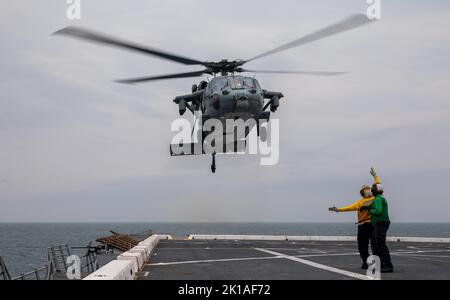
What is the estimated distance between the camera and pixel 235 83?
2509 centimetres

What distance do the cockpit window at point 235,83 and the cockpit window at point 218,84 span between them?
29 centimetres

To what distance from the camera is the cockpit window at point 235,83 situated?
81.7ft

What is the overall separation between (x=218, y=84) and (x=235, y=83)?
2.99ft

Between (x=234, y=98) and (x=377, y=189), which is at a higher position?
(x=234, y=98)

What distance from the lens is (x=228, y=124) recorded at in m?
26.1

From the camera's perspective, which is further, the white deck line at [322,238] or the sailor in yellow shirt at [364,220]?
the white deck line at [322,238]

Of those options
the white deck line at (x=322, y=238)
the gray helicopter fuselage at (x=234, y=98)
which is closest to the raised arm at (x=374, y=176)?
the gray helicopter fuselage at (x=234, y=98)

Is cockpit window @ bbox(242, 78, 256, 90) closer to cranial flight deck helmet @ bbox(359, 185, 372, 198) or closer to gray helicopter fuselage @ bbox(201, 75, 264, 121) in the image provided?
gray helicopter fuselage @ bbox(201, 75, 264, 121)

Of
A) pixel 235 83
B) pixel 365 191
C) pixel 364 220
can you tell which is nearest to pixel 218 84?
pixel 235 83

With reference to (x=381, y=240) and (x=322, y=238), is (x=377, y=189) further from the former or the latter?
(x=322, y=238)

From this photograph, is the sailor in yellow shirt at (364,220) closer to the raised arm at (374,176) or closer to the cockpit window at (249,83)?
the raised arm at (374,176)
